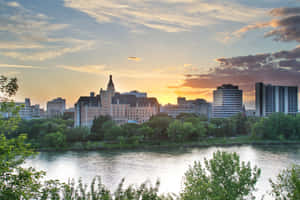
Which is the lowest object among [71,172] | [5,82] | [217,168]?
[71,172]

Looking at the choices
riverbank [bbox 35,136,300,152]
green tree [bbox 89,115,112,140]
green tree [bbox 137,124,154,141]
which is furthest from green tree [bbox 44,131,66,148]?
green tree [bbox 137,124,154,141]

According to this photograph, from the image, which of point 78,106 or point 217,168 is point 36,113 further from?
point 217,168

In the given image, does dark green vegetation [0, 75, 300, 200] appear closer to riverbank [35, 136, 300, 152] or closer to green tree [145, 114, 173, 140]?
riverbank [35, 136, 300, 152]

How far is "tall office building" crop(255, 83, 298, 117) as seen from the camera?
218ft

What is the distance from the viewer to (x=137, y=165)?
1955 cm

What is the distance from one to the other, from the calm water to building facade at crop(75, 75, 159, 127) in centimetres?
2627

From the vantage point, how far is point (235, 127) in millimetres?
39188

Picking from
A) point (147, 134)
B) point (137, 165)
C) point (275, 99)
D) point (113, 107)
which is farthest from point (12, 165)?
point (275, 99)

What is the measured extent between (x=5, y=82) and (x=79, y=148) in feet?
79.0

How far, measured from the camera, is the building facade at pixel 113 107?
5159cm

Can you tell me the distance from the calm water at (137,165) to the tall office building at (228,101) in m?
47.7

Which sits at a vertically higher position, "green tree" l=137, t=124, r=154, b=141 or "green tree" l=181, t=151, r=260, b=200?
"green tree" l=181, t=151, r=260, b=200

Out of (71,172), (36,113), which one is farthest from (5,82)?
(36,113)

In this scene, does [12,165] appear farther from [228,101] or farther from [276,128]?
Result: [228,101]
